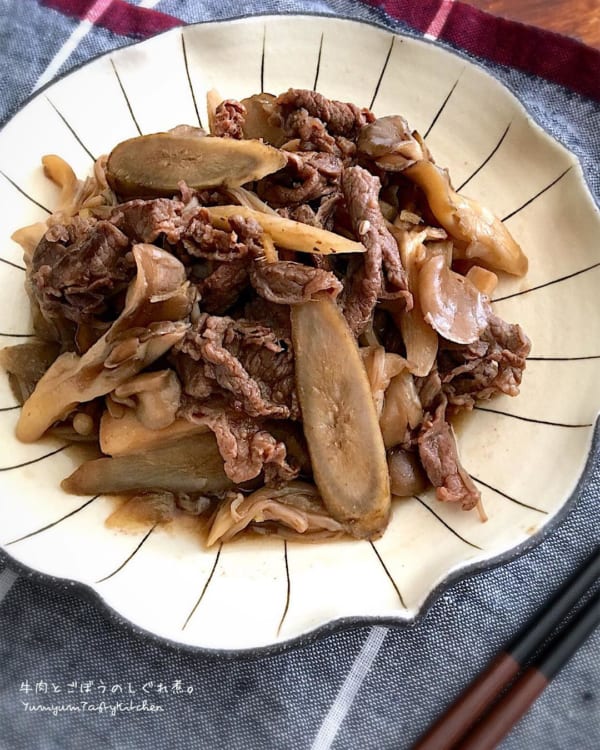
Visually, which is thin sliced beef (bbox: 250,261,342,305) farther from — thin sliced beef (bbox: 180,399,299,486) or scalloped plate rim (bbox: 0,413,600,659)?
scalloped plate rim (bbox: 0,413,600,659)

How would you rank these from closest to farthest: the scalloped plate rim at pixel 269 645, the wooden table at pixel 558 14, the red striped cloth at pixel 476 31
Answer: the scalloped plate rim at pixel 269 645 < the red striped cloth at pixel 476 31 < the wooden table at pixel 558 14

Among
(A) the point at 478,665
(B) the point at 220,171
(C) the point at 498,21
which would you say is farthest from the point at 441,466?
(C) the point at 498,21

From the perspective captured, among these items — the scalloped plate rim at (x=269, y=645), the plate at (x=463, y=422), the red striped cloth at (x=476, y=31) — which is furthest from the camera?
the red striped cloth at (x=476, y=31)

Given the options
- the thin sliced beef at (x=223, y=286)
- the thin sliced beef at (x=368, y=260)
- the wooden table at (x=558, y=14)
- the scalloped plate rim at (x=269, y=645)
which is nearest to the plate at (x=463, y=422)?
the scalloped plate rim at (x=269, y=645)

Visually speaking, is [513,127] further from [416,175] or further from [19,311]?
[19,311]

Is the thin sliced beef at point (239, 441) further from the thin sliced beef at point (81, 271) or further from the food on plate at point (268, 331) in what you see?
A: the thin sliced beef at point (81, 271)

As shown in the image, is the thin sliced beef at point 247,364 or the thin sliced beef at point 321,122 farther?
the thin sliced beef at point 321,122

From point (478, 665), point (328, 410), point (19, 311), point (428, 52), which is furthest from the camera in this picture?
point (428, 52)
